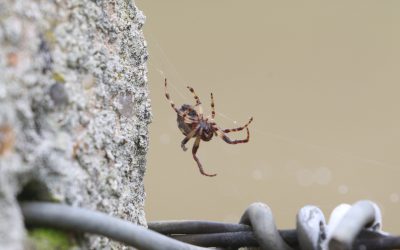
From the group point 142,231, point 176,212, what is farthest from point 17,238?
point 176,212

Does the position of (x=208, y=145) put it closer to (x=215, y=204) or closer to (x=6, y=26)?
(x=215, y=204)

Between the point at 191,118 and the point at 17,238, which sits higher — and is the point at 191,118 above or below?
above

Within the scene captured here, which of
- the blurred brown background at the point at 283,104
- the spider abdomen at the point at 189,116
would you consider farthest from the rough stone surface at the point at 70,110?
the blurred brown background at the point at 283,104

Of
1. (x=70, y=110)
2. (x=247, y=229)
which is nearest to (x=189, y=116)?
(x=247, y=229)

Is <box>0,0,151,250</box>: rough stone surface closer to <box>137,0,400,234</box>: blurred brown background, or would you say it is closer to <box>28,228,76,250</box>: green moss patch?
<box>28,228,76,250</box>: green moss patch

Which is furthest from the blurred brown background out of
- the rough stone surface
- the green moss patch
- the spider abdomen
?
the green moss patch

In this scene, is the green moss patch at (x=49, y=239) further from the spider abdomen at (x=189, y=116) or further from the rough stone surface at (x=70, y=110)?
the spider abdomen at (x=189, y=116)

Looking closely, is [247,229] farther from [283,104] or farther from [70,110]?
[283,104]
